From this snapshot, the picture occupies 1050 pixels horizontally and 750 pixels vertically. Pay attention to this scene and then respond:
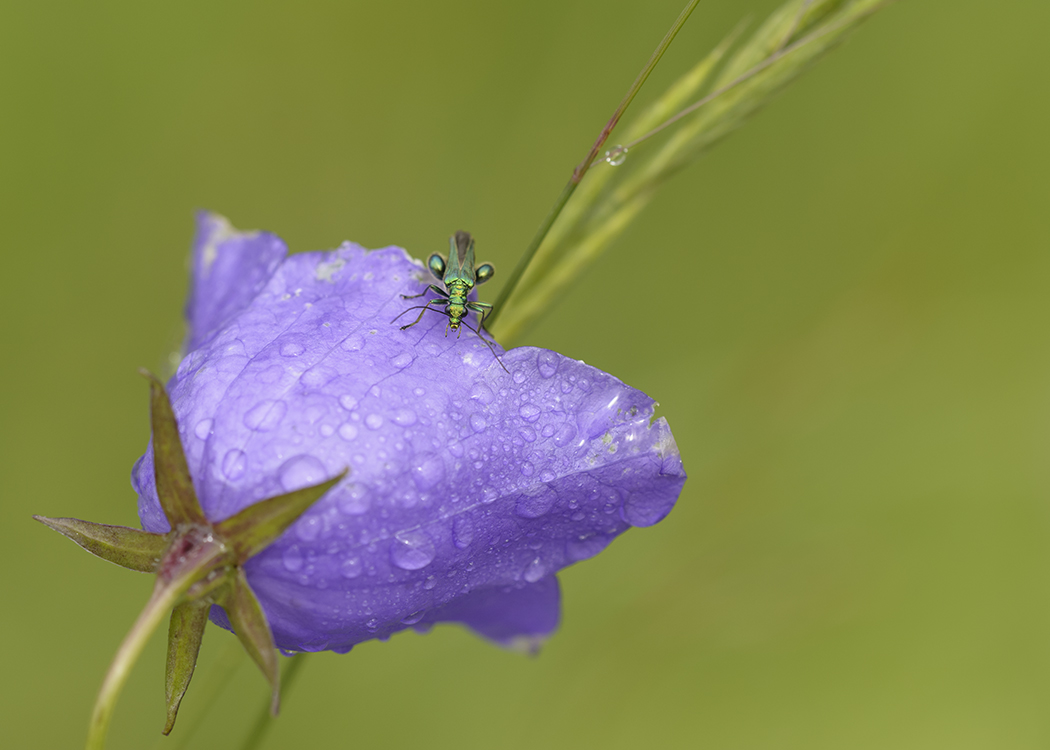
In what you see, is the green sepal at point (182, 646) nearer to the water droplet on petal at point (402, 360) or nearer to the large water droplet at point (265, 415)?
the large water droplet at point (265, 415)

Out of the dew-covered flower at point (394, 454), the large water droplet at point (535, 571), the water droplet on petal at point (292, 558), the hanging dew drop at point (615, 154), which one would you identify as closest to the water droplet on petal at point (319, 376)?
the dew-covered flower at point (394, 454)

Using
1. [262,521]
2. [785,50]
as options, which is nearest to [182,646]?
[262,521]

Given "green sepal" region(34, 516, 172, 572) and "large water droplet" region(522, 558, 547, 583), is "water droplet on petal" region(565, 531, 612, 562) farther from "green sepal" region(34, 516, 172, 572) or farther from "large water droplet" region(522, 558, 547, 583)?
"green sepal" region(34, 516, 172, 572)

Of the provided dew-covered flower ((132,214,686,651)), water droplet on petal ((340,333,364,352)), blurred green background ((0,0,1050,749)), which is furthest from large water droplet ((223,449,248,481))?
blurred green background ((0,0,1050,749))

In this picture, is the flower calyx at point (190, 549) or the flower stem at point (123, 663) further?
the flower calyx at point (190, 549)

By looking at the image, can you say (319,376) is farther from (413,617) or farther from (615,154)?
(615,154)

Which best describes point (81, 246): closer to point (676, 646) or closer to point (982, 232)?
point (676, 646)
